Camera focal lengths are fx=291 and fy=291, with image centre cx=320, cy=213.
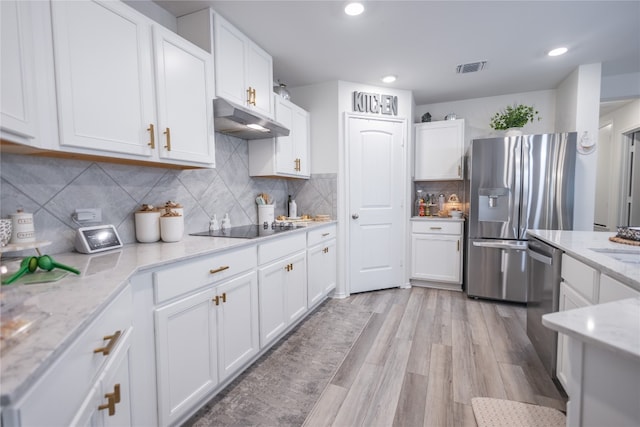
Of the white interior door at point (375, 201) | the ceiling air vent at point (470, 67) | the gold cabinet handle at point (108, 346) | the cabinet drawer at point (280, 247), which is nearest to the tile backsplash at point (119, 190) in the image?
the cabinet drawer at point (280, 247)

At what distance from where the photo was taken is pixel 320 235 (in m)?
2.88

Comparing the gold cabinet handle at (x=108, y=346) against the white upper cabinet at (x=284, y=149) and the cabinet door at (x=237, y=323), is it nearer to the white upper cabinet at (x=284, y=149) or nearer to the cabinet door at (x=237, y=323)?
the cabinet door at (x=237, y=323)

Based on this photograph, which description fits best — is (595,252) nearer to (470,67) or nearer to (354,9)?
(354,9)

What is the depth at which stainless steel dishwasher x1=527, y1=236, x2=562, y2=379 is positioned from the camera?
1.74m

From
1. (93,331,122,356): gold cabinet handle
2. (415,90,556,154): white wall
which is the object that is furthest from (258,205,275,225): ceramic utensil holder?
(415,90,556,154): white wall

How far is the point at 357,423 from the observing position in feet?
4.88

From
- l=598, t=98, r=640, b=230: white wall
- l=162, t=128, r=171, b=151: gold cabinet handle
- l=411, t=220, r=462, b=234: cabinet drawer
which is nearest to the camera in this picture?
l=162, t=128, r=171, b=151: gold cabinet handle

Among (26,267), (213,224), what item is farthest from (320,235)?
(26,267)

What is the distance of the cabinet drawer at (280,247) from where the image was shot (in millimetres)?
1992

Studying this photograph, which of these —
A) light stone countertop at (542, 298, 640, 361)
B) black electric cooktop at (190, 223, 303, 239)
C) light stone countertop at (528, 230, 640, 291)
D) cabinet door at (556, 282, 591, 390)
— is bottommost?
cabinet door at (556, 282, 591, 390)

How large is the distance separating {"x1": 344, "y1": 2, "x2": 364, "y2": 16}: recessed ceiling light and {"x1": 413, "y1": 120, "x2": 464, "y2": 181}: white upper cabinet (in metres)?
2.02

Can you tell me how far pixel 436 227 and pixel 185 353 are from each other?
3.01 metres

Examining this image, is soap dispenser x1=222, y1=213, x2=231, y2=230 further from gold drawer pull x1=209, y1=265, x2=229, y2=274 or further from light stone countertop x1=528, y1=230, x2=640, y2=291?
light stone countertop x1=528, y1=230, x2=640, y2=291

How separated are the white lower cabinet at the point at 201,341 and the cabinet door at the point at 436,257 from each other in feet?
7.81
